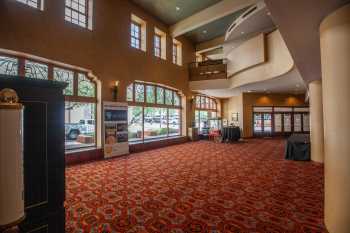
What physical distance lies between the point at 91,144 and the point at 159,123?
156 inches

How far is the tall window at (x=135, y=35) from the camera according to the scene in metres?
8.90

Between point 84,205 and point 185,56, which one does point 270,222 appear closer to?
point 84,205

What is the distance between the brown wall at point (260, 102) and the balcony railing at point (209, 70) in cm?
336

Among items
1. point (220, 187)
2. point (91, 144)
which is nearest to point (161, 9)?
point (91, 144)

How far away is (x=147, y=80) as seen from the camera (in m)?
9.27

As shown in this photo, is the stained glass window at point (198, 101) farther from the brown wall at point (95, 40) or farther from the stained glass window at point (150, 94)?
the stained glass window at point (150, 94)

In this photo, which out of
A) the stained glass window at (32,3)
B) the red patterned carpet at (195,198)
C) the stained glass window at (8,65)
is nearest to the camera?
the red patterned carpet at (195,198)

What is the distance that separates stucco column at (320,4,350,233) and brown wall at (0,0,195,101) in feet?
21.1

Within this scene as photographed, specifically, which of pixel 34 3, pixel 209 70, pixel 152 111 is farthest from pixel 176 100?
pixel 34 3

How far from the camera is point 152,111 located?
9875 mm

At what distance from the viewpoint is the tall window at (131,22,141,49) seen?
8.90m

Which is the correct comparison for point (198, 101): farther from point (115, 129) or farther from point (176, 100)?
point (115, 129)

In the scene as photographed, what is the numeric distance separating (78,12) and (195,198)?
22.7 feet

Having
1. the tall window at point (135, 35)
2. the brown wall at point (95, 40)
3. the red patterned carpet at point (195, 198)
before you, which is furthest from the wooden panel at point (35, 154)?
the tall window at point (135, 35)
